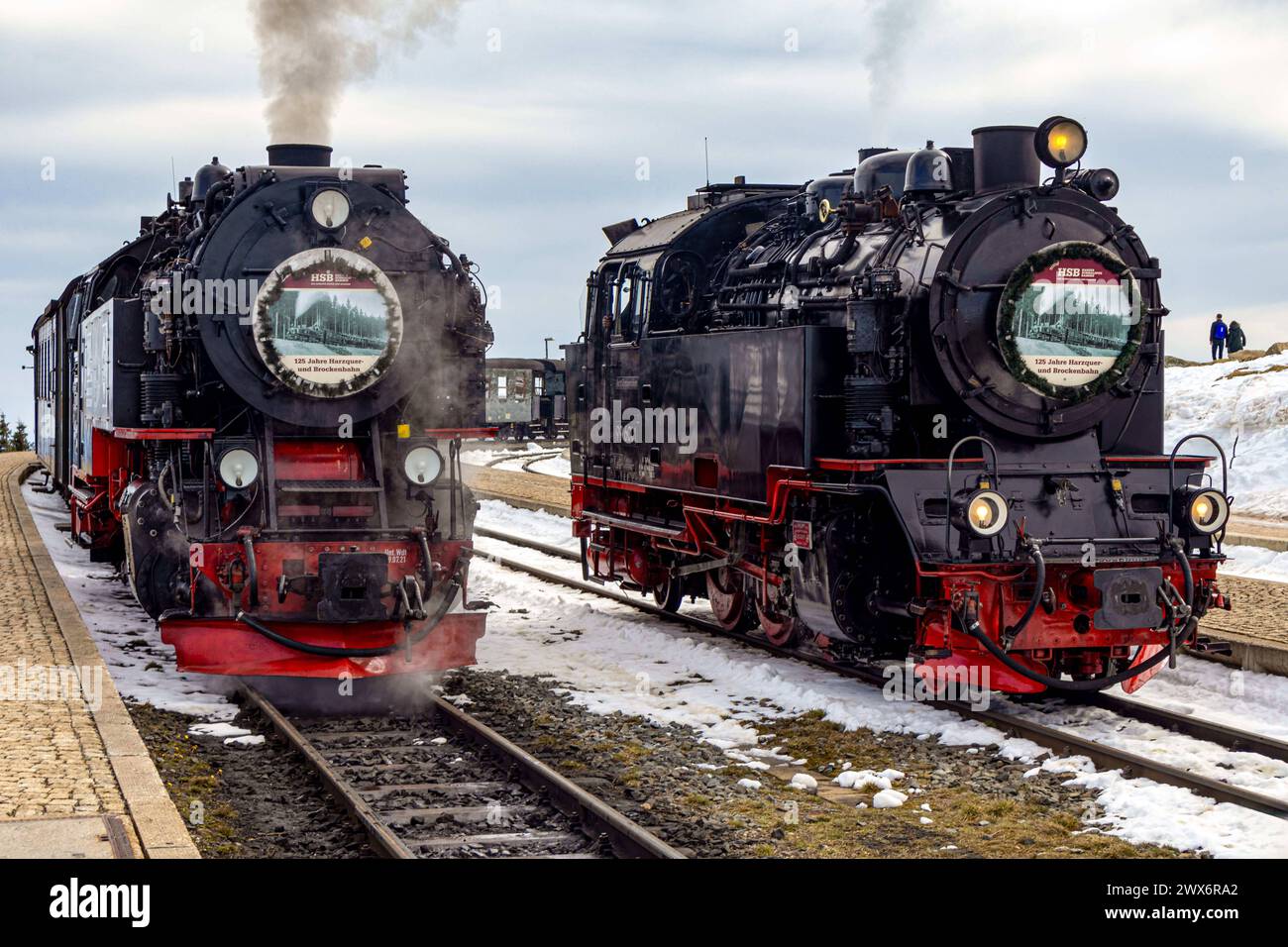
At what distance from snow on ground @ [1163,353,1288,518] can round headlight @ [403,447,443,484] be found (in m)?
14.5

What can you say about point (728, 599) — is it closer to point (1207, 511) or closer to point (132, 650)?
point (1207, 511)

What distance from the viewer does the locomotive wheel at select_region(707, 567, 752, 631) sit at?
12367mm

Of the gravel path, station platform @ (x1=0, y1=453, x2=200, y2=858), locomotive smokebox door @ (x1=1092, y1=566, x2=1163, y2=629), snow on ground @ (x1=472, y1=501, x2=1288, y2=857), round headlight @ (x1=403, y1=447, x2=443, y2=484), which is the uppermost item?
round headlight @ (x1=403, y1=447, x2=443, y2=484)

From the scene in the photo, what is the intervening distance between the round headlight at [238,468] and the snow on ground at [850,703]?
95.0 inches

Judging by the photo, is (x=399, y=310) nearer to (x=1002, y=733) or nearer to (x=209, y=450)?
(x=209, y=450)

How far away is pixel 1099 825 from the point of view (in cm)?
718

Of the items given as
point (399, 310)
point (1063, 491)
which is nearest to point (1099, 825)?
point (1063, 491)

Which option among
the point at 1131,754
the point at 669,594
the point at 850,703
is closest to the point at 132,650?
the point at 669,594

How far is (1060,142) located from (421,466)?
5.02 meters

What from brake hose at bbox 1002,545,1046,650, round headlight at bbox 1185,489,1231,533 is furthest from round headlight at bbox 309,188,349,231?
round headlight at bbox 1185,489,1231,533

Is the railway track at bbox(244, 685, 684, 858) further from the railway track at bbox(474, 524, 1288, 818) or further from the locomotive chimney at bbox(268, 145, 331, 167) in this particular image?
the locomotive chimney at bbox(268, 145, 331, 167)

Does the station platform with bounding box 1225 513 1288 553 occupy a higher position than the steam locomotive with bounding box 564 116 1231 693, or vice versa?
the steam locomotive with bounding box 564 116 1231 693

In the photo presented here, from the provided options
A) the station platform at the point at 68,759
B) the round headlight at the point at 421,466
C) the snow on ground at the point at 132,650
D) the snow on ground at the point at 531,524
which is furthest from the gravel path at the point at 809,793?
the snow on ground at the point at 531,524

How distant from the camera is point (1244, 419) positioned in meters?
26.4
